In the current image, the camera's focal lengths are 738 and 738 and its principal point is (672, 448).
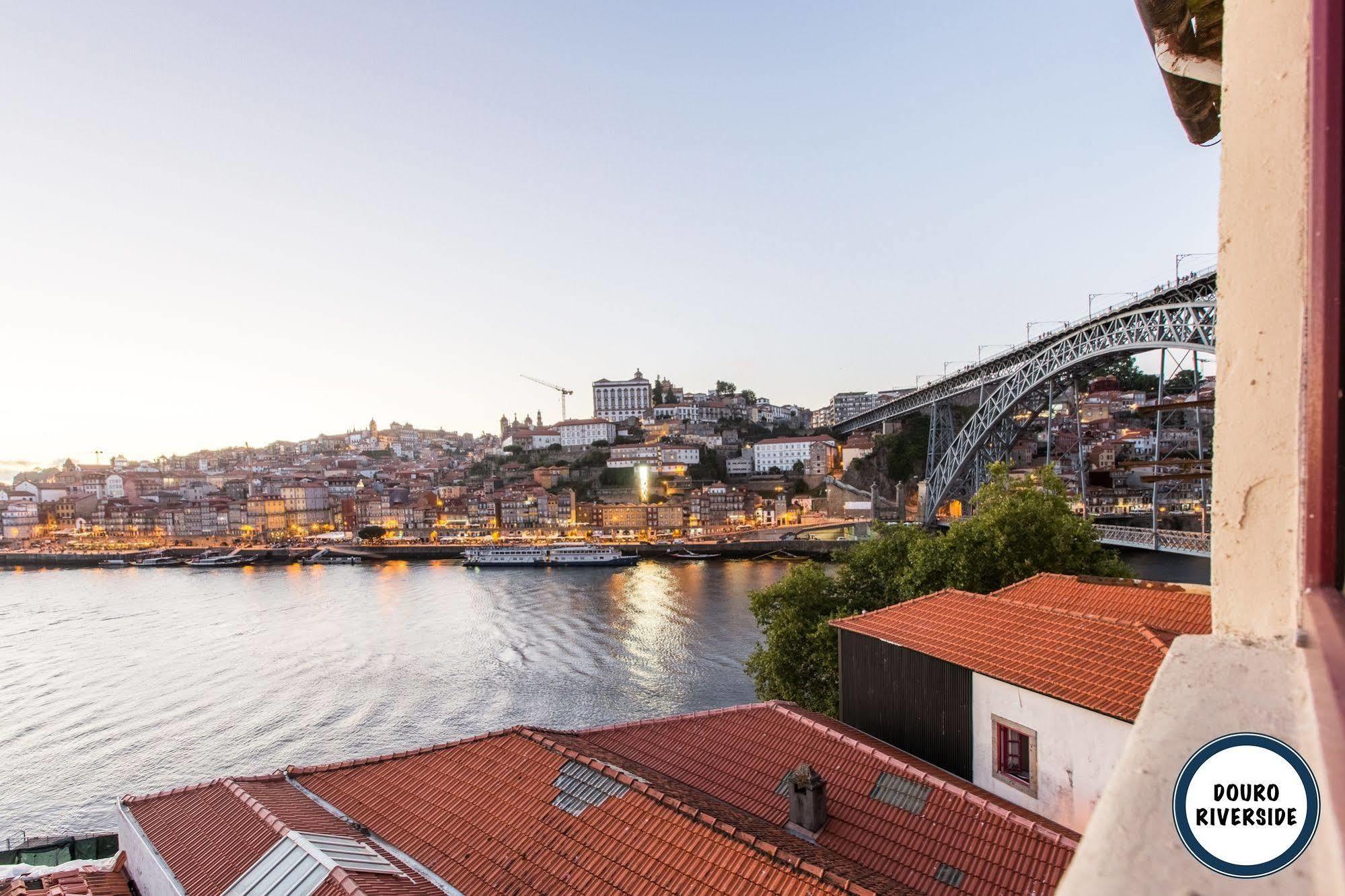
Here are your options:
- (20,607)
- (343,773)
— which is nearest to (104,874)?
(343,773)

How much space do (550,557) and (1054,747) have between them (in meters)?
34.5

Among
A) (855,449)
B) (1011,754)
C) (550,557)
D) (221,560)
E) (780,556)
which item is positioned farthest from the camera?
(855,449)

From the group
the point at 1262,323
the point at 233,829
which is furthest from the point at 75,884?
the point at 1262,323

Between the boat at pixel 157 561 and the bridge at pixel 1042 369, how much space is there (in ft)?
137

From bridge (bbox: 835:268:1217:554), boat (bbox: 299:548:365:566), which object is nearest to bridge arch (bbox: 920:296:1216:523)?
bridge (bbox: 835:268:1217:554)

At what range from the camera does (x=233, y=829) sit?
15.1ft

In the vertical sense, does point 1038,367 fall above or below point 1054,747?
above

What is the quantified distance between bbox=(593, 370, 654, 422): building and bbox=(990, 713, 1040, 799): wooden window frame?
71.8 meters

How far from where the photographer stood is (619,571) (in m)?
34.4

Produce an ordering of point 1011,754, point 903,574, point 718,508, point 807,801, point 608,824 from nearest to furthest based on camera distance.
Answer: point 608,824 < point 807,801 < point 1011,754 < point 903,574 < point 718,508

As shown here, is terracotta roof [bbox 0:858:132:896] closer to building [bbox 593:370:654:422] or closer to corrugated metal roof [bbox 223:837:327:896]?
corrugated metal roof [bbox 223:837:327:896]

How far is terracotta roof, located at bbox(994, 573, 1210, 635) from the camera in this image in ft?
17.6

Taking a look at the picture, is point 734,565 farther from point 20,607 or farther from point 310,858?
point 310,858

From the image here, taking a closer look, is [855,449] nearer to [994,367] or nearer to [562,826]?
[994,367]
